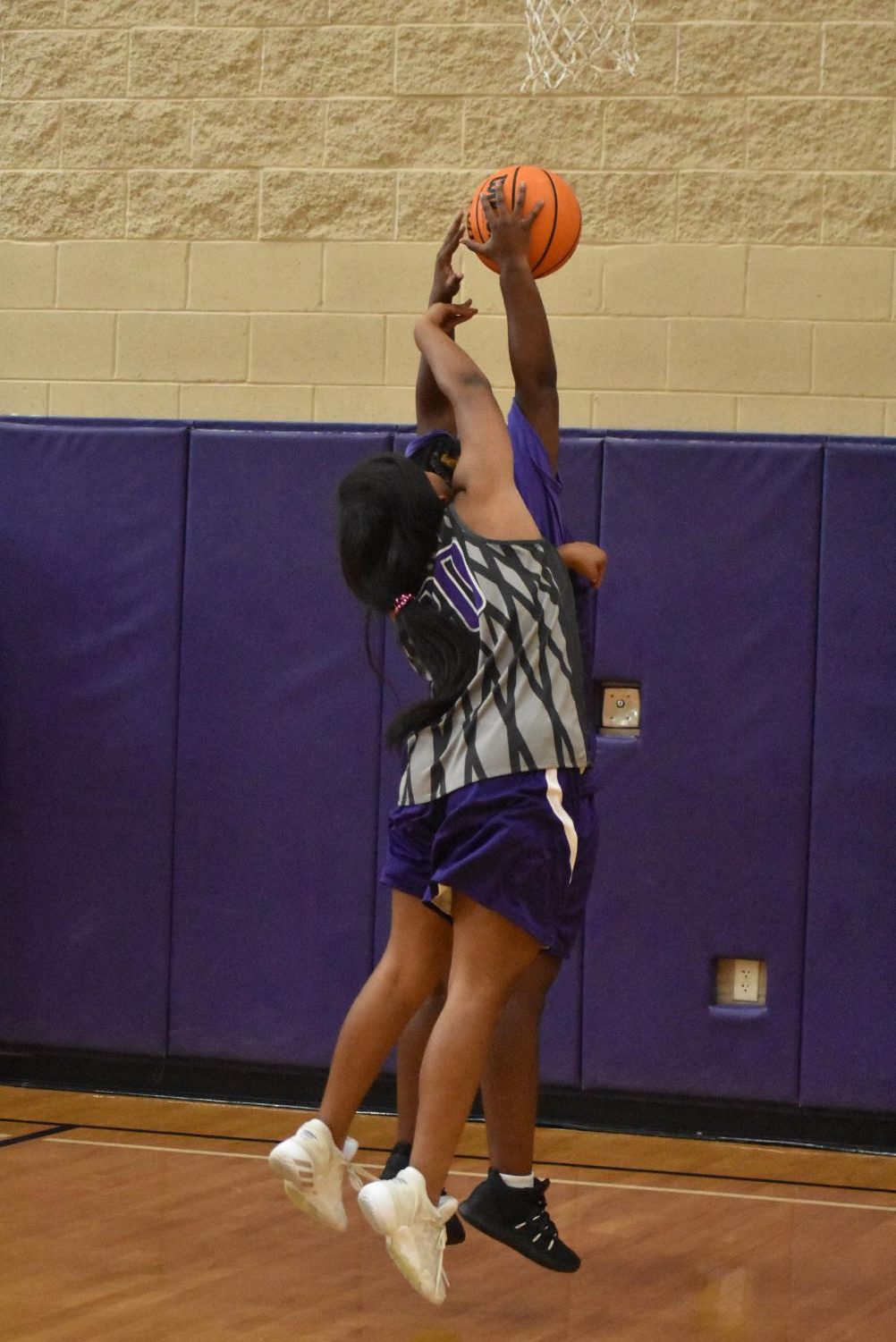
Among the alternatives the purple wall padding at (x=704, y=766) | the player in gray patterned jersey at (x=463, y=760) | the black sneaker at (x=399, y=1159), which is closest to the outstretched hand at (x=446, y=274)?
the player in gray patterned jersey at (x=463, y=760)

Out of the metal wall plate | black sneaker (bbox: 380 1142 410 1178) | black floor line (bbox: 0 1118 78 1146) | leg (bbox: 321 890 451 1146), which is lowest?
black floor line (bbox: 0 1118 78 1146)

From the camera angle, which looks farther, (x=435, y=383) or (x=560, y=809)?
(x=435, y=383)

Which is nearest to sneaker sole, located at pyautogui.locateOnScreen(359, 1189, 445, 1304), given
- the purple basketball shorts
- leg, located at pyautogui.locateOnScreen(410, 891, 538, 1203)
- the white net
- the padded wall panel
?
leg, located at pyautogui.locateOnScreen(410, 891, 538, 1203)

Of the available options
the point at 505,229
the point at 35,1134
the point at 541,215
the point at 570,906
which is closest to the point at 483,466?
the point at 505,229

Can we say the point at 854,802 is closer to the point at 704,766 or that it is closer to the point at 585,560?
the point at 704,766

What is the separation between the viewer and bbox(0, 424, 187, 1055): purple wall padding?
190 inches

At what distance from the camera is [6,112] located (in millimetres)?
5355

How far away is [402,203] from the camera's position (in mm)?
5137

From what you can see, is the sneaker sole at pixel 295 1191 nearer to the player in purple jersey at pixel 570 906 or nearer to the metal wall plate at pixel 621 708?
the player in purple jersey at pixel 570 906

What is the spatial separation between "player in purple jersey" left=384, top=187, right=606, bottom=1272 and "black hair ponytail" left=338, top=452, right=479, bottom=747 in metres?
0.14

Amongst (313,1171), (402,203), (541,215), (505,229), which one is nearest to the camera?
(313,1171)

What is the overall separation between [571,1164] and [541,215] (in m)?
2.25

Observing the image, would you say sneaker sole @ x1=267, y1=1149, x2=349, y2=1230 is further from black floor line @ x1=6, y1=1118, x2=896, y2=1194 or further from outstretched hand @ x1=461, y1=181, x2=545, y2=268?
outstretched hand @ x1=461, y1=181, x2=545, y2=268

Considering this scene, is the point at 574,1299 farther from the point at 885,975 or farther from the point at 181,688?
the point at 181,688
